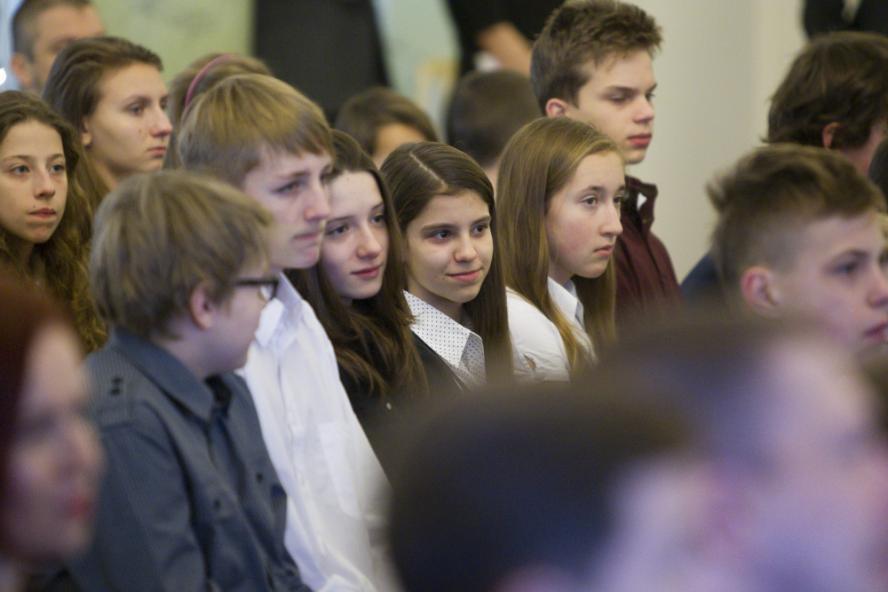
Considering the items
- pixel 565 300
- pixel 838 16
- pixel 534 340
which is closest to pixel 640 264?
pixel 565 300

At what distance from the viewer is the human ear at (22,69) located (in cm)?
384

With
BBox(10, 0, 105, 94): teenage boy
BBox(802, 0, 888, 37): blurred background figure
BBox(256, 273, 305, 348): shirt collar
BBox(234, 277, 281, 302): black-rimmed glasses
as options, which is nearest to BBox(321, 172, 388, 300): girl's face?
BBox(256, 273, 305, 348): shirt collar

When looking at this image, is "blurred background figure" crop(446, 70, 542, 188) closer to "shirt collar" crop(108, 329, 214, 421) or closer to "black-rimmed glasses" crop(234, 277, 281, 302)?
"black-rimmed glasses" crop(234, 277, 281, 302)

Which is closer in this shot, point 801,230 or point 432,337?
point 801,230

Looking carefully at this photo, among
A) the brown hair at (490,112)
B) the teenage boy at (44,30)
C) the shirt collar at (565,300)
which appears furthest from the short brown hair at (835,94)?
the teenage boy at (44,30)

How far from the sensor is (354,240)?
8.02 feet

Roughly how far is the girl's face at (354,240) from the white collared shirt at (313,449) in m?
0.22

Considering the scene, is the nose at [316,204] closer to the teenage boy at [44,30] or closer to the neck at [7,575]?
the neck at [7,575]

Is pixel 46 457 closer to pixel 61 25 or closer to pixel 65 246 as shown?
pixel 65 246

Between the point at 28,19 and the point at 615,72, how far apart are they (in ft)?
5.61

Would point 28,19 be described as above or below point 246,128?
above

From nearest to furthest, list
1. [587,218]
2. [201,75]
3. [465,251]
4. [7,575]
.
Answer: [7,575] < [465,251] < [587,218] < [201,75]

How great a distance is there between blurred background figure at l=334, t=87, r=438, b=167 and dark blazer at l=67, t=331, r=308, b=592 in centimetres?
200

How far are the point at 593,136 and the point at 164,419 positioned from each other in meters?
1.49
